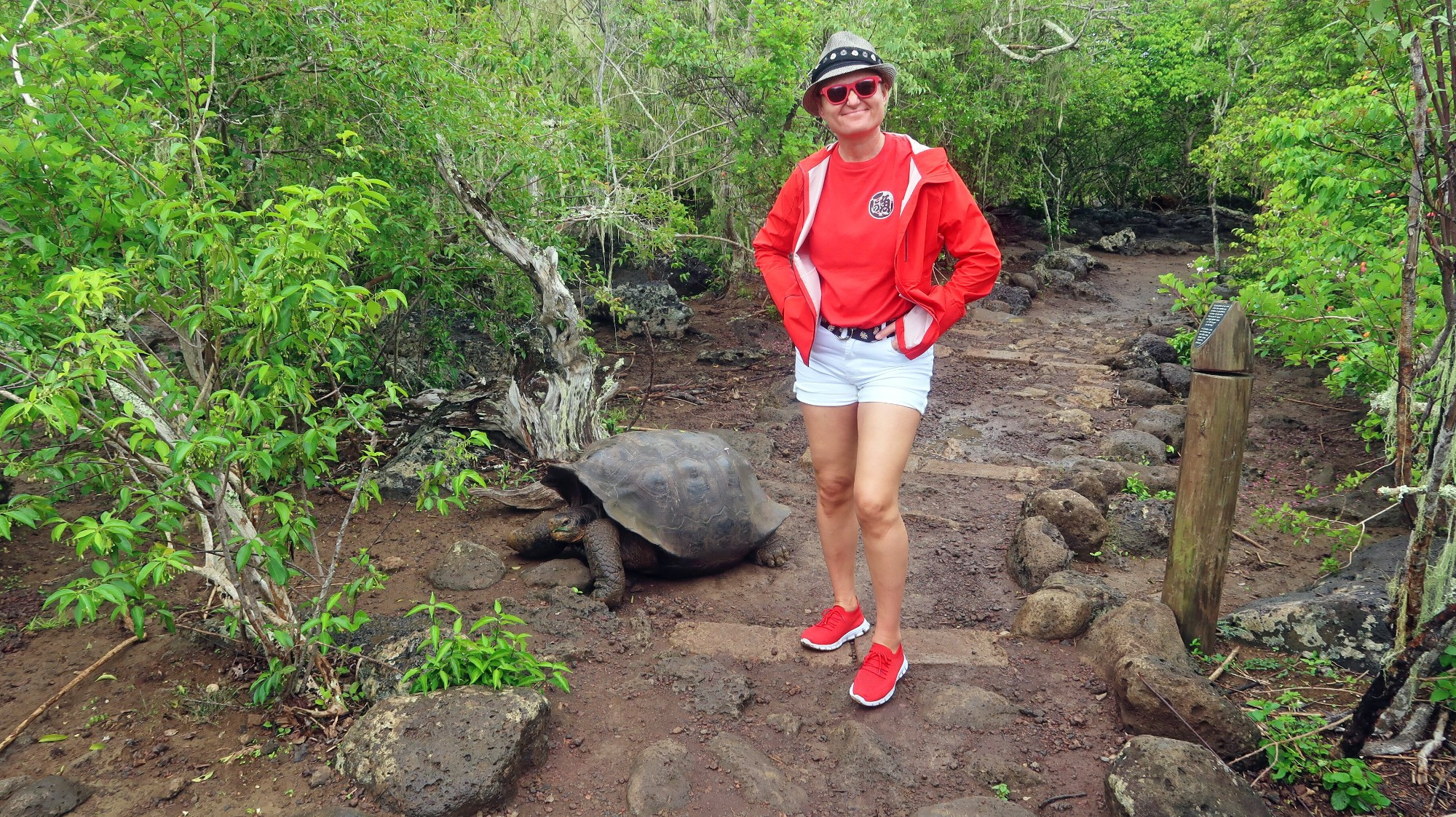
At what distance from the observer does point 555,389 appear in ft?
18.7

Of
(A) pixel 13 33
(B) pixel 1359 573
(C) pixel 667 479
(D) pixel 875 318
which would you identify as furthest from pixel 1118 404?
(A) pixel 13 33

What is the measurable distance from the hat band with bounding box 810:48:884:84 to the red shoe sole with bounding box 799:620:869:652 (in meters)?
2.02

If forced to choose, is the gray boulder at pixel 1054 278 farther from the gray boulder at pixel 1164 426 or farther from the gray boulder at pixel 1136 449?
the gray boulder at pixel 1136 449

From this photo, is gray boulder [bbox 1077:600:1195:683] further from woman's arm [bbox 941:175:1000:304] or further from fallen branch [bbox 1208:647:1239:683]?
woman's arm [bbox 941:175:1000:304]

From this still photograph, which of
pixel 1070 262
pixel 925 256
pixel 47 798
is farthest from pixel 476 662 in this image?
pixel 1070 262

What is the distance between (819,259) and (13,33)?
9.00ft

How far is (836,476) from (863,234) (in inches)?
32.6

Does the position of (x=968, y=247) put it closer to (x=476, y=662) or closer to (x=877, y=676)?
(x=877, y=676)

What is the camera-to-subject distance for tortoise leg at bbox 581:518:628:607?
3865 millimetres

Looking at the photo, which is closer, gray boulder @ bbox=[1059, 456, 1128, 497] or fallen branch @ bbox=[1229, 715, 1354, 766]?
fallen branch @ bbox=[1229, 715, 1354, 766]

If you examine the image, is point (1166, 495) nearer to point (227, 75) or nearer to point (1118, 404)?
point (1118, 404)

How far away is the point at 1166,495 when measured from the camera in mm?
5051

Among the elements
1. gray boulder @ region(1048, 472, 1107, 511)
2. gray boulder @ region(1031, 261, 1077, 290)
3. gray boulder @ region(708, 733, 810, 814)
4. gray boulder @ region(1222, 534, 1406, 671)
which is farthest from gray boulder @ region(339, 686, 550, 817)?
gray boulder @ region(1031, 261, 1077, 290)

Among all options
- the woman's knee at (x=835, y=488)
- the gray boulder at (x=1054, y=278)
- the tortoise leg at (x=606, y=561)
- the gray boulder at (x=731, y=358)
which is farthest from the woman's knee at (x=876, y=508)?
the gray boulder at (x=1054, y=278)
